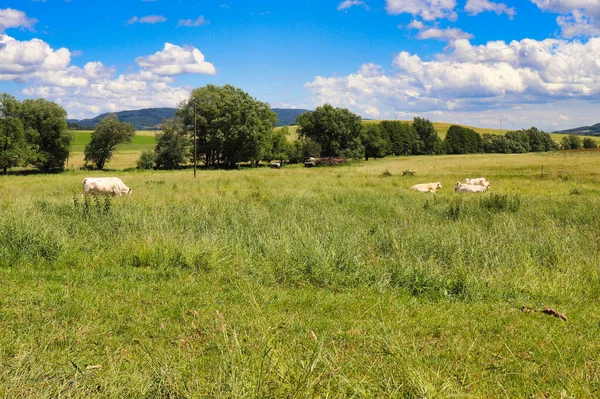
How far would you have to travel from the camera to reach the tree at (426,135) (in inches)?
4124

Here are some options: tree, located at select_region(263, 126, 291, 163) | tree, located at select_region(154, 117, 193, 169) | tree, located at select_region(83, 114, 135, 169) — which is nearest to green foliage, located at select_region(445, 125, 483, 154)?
tree, located at select_region(263, 126, 291, 163)

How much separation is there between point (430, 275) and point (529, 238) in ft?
14.9

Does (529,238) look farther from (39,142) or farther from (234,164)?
(39,142)

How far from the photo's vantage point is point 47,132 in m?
57.5

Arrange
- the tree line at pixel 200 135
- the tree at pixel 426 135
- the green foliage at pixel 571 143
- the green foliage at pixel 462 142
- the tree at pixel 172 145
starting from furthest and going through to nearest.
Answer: the green foliage at pixel 571 143 → the green foliage at pixel 462 142 → the tree at pixel 426 135 → the tree at pixel 172 145 → the tree line at pixel 200 135

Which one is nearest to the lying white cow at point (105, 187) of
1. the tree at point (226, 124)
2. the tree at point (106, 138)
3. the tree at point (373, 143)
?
the tree at point (226, 124)

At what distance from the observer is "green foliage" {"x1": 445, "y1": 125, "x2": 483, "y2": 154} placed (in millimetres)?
109062

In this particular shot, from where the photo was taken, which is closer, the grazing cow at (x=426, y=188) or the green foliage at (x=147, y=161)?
the grazing cow at (x=426, y=188)

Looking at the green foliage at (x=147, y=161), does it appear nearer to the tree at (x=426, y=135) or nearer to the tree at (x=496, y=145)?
the tree at (x=426, y=135)

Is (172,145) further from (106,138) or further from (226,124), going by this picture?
(106,138)

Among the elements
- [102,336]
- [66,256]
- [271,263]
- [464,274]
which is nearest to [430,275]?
[464,274]

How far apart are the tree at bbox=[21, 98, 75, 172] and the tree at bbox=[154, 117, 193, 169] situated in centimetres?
1300

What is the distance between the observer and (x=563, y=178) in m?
28.7

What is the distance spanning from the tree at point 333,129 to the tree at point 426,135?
105 feet
